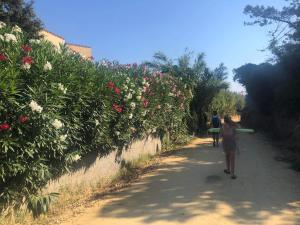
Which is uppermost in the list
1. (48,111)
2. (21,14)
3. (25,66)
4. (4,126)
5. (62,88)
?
(21,14)

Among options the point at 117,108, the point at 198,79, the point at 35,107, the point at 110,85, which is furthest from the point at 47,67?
the point at 198,79

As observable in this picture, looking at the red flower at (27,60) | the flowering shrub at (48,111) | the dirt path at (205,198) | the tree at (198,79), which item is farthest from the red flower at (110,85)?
the tree at (198,79)

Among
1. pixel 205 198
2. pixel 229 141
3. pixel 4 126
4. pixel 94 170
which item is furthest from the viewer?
pixel 229 141

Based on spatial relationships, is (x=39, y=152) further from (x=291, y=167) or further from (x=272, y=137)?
(x=272, y=137)

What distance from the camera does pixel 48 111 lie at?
668 centimetres

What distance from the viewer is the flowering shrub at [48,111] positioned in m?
6.19

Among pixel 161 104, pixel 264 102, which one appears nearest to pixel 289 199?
pixel 161 104

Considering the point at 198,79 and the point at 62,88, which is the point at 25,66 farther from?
the point at 198,79

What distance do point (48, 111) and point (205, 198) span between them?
12.2 feet

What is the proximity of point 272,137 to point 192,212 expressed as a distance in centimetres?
1473

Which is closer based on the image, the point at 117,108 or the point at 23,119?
the point at 23,119

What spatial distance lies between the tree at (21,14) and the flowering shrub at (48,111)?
14642mm

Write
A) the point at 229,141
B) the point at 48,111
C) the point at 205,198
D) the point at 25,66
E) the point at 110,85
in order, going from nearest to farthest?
the point at 25,66 < the point at 48,111 < the point at 205,198 < the point at 110,85 < the point at 229,141

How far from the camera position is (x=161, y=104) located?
15422mm
